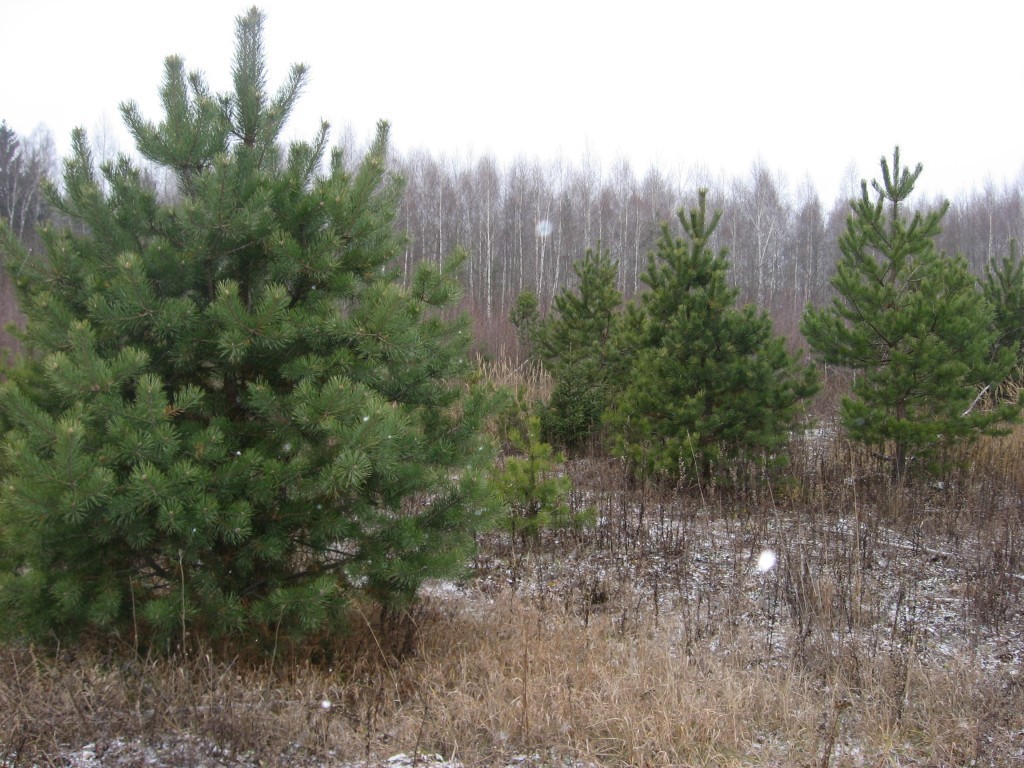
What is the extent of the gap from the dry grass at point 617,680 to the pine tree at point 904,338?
214cm

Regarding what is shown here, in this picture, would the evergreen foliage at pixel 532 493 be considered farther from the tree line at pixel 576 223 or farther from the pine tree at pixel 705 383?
the tree line at pixel 576 223

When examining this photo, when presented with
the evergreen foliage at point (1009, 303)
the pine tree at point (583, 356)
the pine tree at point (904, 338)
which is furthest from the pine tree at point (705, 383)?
the evergreen foliage at point (1009, 303)

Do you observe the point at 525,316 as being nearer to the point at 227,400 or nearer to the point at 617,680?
the point at 227,400

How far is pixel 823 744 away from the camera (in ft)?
11.7

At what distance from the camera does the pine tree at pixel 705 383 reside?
811 cm

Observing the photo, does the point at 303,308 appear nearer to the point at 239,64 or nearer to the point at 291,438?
the point at 291,438

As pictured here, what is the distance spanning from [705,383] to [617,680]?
4.92 metres

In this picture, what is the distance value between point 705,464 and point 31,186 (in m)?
29.6

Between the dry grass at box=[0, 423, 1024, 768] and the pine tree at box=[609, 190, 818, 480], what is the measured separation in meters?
1.81

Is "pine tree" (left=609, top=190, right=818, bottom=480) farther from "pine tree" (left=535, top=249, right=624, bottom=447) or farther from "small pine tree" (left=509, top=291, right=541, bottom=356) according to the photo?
"small pine tree" (left=509, top=291, right=541, bottom=356)

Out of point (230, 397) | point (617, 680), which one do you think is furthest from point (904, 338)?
point (230, 397)

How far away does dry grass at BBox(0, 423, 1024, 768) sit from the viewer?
328cm

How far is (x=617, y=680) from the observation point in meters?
3.82

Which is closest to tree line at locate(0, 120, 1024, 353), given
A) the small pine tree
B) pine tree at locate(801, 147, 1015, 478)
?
the small pine tree
